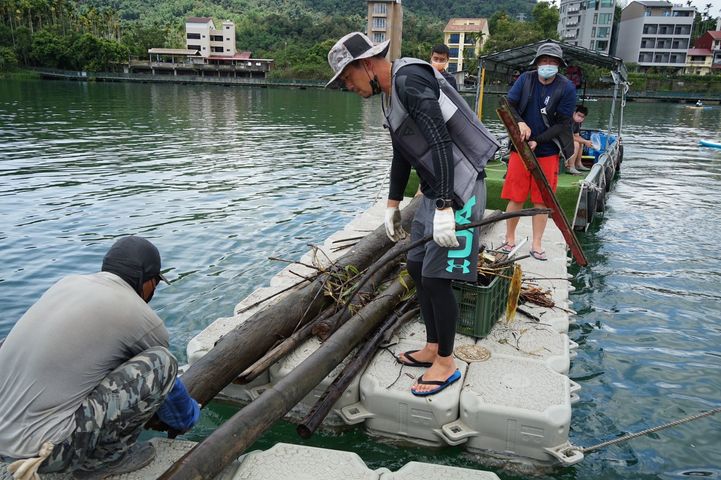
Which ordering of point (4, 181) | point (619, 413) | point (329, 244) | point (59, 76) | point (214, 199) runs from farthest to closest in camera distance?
point (59, 76), point (4, 181), point (214, 199), point (329, 244), point (619, 413)

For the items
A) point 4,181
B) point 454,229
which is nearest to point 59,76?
point 4,181

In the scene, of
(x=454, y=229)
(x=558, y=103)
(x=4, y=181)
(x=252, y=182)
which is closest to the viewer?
(x=454, y=229)

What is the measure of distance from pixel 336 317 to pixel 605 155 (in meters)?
11.0

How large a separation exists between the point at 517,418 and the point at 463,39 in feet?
356

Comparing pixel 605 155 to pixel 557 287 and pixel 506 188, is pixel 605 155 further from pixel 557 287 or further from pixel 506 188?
pixel 557 287

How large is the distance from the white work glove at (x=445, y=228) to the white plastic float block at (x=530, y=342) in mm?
1666

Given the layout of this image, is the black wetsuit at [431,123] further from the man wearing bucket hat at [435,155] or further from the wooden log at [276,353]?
the wooden log at [276,353]

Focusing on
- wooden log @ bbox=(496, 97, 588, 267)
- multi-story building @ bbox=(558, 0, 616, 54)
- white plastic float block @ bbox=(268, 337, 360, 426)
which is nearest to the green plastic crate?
wooden log @ bbox=(496, 97, 588, 267)

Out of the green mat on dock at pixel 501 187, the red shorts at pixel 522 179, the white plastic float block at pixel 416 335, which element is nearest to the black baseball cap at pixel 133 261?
the white plastic float block at pixel 416 335

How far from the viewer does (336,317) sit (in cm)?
519

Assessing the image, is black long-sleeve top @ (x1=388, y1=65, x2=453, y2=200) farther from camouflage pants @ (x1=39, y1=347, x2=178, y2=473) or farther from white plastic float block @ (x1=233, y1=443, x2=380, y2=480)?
camouflage pants @ (x1=39, y1=347, x2=178, y2=473)

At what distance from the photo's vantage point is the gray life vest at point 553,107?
7012 millimetres

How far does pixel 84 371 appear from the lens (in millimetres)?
2797

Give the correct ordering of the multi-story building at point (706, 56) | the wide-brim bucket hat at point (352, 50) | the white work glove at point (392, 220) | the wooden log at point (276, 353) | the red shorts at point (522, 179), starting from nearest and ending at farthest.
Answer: the wide-brim bucket hat at point (352, 50), the wooden log at point (276, 353), the white work glove at point (392, 220), the red shorts at point (522, 179), the multi-story building at point (706, 56)
